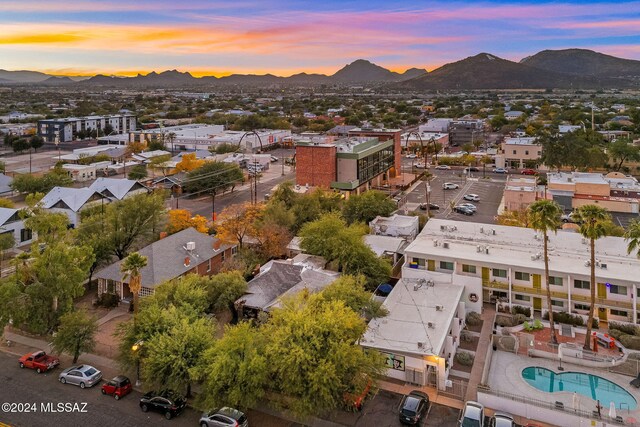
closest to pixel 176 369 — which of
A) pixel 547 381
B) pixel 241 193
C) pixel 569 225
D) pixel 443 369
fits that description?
pixel 443 369

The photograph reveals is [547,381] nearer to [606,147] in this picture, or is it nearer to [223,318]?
[223,318]

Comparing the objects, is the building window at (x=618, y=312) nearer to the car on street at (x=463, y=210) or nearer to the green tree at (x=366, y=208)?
the green tree at (x=366, y=208)

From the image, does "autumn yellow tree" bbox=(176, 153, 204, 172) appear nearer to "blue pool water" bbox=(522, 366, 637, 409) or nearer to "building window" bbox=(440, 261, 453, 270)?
"building window" bbox=(440, 261, 453, 270)

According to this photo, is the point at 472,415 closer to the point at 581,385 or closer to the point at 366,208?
the point at 581,385

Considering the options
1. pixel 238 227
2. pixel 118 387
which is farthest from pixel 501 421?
pixel 238 227

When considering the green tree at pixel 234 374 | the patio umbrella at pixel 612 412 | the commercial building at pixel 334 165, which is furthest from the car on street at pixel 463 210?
the green tree at pixel 234 374
